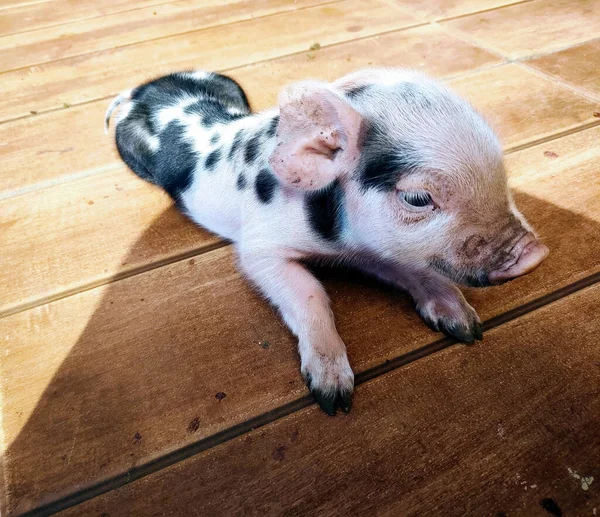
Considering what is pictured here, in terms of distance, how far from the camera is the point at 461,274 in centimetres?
156

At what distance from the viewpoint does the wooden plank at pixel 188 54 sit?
339 cm

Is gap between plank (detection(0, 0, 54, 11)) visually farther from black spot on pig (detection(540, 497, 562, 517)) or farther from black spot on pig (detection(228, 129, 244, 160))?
black spot on pig (detection(540, 497, 562, 517))

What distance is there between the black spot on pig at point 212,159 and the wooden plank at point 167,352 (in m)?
0.36

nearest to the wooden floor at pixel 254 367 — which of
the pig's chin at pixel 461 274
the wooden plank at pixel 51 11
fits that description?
the pig's chin at pixel 461 274

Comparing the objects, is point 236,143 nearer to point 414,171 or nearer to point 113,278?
point 113,278

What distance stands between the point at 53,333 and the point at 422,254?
4.22ft

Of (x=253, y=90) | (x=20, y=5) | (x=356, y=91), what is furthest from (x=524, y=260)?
A: (x=20, y=5)

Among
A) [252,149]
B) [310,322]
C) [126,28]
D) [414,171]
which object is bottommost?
[310,322]

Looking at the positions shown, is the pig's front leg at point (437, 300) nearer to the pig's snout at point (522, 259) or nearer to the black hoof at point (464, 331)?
the black hoof at point (464, 331)

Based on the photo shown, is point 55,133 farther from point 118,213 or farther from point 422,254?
point 422,254

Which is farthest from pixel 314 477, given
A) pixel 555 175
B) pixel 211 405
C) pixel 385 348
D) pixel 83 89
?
pixel 83 89

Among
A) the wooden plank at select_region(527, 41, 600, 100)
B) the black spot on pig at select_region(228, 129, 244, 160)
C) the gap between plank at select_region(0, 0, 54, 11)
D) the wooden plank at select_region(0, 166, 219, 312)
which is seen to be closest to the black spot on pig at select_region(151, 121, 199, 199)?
the wooden plank at select_region(0, 166, 219, 312)

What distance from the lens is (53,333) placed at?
184cm

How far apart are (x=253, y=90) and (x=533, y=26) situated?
210 cm
